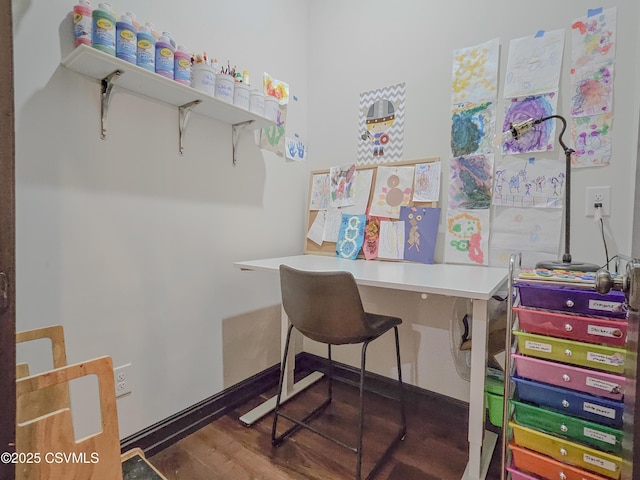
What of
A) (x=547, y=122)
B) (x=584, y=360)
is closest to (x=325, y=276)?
(x=584, y=360)


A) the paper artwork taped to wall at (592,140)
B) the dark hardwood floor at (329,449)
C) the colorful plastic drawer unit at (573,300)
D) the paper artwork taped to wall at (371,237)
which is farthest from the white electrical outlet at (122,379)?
the paper artwork taped to wall at (592,140)

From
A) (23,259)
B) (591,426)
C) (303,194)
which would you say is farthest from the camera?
(303,194)

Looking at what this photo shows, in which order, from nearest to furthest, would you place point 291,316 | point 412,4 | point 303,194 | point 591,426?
1. point 591,426
2. point 291,316
3. point 412,4
4. point 303,194

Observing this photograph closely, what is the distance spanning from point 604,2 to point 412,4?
88 centimetres

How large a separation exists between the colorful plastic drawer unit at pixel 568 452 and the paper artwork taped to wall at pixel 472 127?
1.21 metres

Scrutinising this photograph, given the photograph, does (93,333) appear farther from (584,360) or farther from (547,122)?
(547,122)

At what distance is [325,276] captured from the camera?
3.91ft

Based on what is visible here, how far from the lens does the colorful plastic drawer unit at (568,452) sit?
887mm

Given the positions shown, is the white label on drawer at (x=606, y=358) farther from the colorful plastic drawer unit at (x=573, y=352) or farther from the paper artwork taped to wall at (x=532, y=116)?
the paper artwork taped to wall at (x=532, y=116)

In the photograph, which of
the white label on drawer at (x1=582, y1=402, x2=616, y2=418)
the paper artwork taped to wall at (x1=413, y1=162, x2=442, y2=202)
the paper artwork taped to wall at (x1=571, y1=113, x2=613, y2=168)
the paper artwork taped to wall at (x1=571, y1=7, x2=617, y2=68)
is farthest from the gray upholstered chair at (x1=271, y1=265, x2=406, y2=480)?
the paper artwork taped to wall at (x1=571, y1=7, x2=617, y2=68)

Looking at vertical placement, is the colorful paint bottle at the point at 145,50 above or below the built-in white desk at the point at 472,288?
above

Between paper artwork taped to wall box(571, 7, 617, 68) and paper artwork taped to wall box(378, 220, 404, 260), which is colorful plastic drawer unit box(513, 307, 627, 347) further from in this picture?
paper artwork taped to wall box(571, 7, 617, 68)

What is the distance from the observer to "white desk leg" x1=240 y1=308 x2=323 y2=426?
1.69 metres

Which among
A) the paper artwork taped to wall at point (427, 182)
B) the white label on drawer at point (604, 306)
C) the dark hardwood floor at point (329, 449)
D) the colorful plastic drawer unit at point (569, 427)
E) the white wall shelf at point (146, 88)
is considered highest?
the white wall shelf at point (146, 88)
